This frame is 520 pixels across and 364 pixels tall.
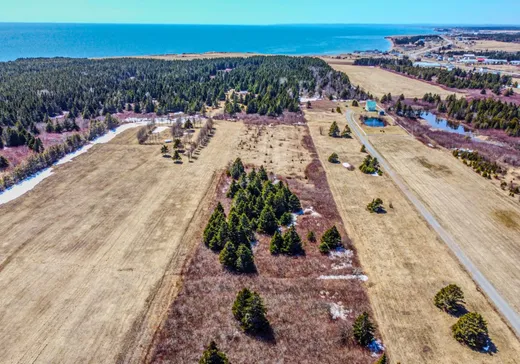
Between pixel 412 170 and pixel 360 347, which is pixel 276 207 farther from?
pixel 412 170

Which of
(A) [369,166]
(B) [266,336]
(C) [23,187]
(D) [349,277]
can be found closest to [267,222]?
(D) [349,277]

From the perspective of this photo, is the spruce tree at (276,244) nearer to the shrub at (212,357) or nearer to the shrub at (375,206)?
the shrub at (212,357)

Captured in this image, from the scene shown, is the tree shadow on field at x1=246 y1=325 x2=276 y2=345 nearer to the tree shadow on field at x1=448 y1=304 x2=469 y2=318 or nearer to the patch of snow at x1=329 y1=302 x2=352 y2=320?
the patch of snow at x1=329 y1=302 x2=352 y2=320

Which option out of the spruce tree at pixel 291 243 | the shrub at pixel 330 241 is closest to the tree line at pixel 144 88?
the spruce tree at pixel 291 243

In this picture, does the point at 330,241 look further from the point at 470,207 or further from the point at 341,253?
the point at 470,207

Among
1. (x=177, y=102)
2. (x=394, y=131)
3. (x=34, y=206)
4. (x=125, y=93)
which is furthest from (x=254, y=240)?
(x=125, y=93)
